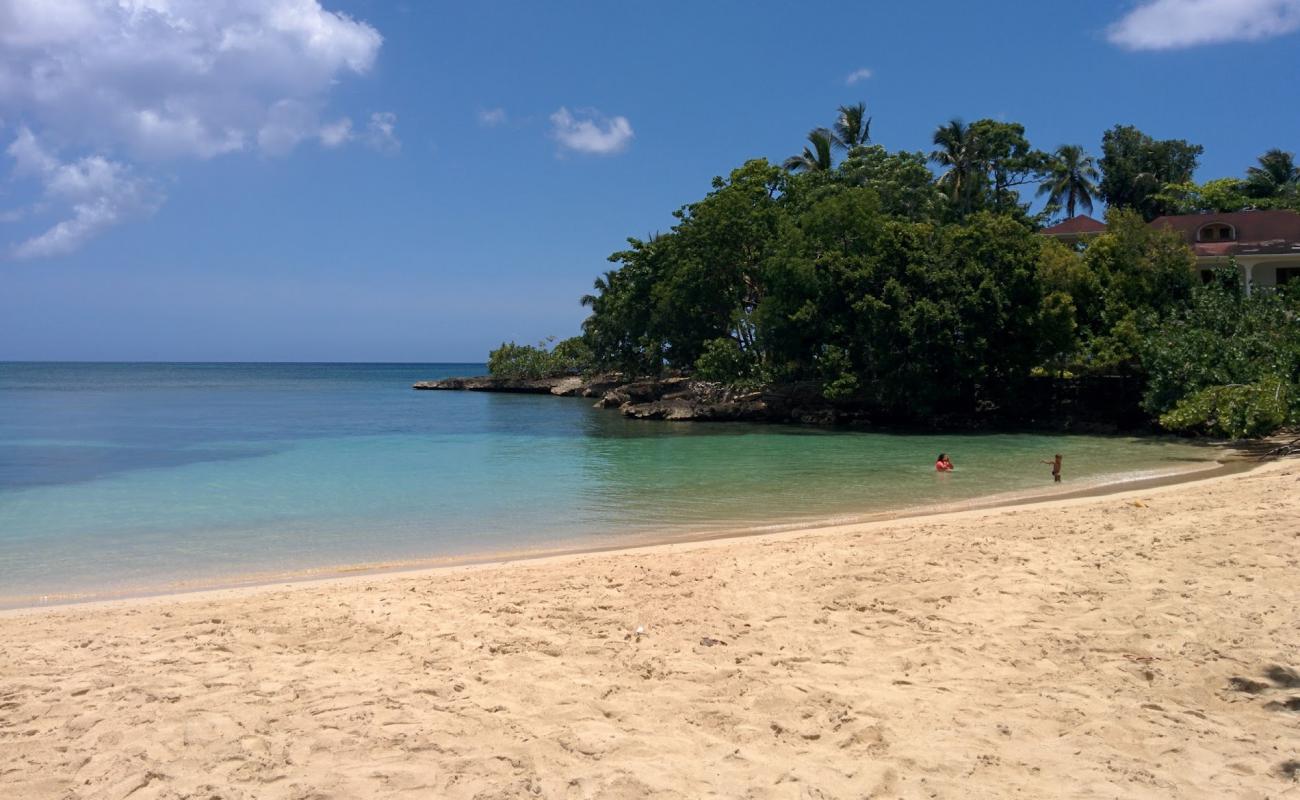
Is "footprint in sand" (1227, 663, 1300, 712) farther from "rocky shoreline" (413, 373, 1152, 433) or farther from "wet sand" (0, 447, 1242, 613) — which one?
"rocky shoreline" (413, 373, 1152, 433)

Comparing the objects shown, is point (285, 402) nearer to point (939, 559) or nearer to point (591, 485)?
point (591, 485)

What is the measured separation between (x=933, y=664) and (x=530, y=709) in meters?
2.79

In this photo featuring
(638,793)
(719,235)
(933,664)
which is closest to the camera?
(638,793)

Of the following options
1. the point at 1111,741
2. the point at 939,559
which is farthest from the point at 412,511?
the point at 1111,741

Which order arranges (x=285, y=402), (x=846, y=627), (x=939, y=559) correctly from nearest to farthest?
(x=846, y=627), (x=939, y=559), (x=285, y=402)

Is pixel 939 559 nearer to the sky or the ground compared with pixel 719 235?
nearer to the ground

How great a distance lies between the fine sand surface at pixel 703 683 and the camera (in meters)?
→ 4.34

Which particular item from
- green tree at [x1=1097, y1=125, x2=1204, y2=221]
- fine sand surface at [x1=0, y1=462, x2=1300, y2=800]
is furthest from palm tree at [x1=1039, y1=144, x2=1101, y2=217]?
fine sand surface at [x1=0, y1=462, x2=1300, y2=800]

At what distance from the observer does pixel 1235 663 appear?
5.51m

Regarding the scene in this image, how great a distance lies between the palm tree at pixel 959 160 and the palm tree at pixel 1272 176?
17958 millimetres

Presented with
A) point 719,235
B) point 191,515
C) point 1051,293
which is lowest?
point 191,515

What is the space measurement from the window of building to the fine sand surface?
36.5 m

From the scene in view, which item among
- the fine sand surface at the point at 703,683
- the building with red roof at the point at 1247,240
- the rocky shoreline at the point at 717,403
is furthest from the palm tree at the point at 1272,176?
the fine sand surface at the point at 703,683

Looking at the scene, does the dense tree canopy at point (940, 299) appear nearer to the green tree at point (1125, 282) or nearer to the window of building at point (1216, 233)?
the green tree at point (1125, 282)
